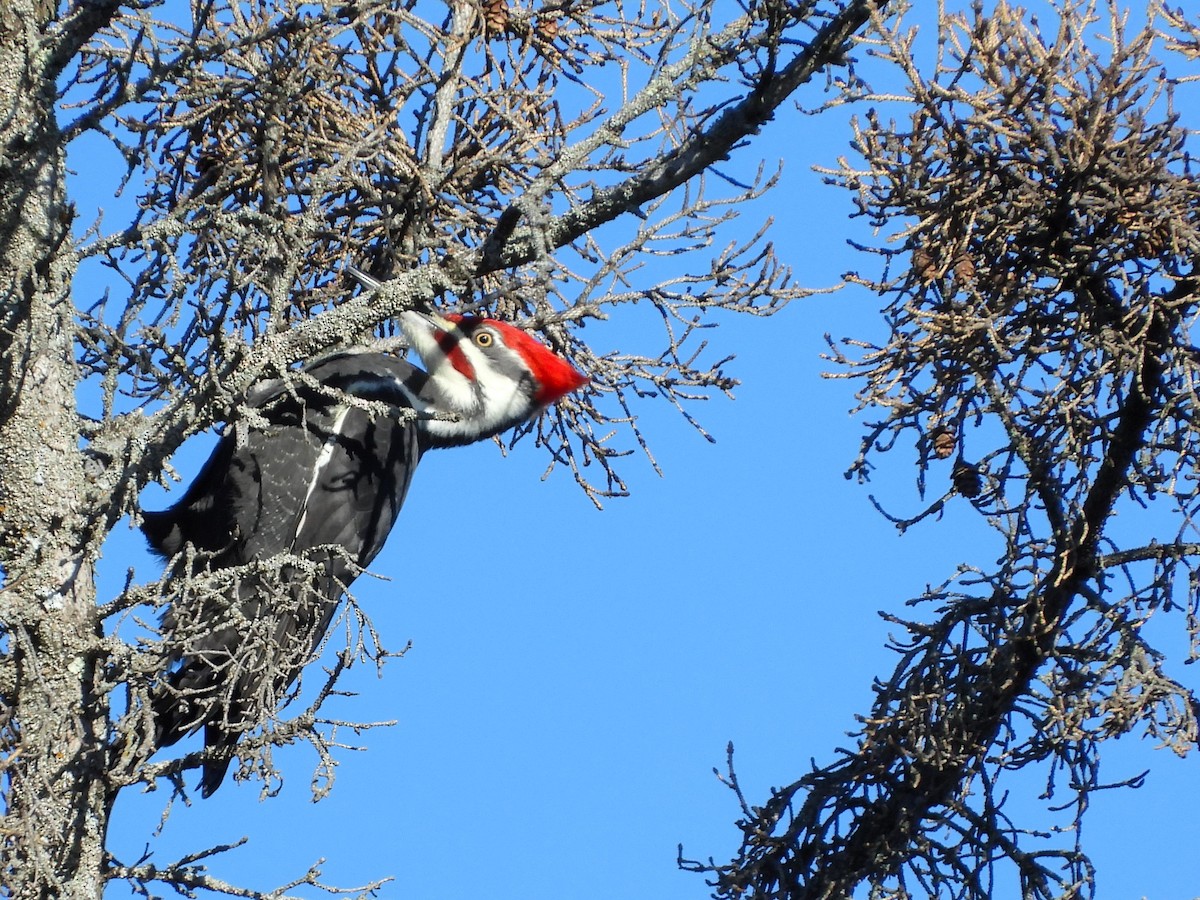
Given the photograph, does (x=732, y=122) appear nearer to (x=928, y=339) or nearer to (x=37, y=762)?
(x=928, y=339)

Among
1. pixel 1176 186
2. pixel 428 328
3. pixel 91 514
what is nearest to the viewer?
pixel 1176 186

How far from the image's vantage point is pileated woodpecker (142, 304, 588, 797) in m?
4.74

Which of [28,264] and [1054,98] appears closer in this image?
[1054,98]

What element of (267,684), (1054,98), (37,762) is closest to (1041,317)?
(1054,98)

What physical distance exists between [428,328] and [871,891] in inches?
105

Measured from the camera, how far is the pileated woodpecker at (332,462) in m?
4.74

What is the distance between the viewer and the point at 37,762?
3383 millimetres

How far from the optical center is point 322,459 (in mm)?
4930

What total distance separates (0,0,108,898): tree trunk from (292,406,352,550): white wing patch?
1234mm

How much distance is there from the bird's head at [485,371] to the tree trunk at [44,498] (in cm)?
162

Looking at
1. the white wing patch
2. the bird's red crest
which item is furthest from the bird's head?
the white wing patch

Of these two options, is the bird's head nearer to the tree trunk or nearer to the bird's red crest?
the bird's red crest

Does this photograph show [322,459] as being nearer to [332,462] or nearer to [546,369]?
[332,462]

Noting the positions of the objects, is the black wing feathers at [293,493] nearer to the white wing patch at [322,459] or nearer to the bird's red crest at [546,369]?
the white wing patch at [322,459]
